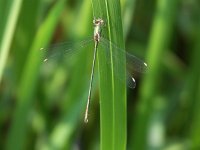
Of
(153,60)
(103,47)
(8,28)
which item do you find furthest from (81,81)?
(103,47)

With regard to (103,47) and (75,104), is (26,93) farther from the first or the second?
(103,47)

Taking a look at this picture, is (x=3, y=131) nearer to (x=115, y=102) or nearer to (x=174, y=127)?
(x=174, y=127)

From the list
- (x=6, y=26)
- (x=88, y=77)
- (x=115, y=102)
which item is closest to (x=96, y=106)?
(x=88, y=77)

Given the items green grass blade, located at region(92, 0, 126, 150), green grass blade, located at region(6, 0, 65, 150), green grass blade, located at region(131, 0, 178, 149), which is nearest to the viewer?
green grass blade, located at region(92, 0, 126, 150)

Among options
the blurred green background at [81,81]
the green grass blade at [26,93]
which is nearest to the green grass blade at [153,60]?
the blurred green background at [81,81]

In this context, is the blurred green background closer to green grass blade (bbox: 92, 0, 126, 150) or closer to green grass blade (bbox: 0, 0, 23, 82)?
green grass blade (bbox: 0, 0, 23, 82)

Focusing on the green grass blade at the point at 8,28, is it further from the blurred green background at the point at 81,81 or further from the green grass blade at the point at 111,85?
the green grass blade at the point at 111,85

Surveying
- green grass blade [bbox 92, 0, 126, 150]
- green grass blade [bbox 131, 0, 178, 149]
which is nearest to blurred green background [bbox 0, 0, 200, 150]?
green grass blade [bbox 131, 0, 178, 149]
